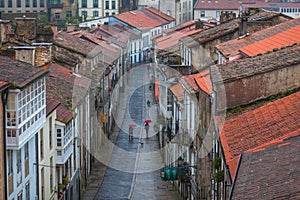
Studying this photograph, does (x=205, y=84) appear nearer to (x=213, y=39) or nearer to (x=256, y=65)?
(x=256, y=65)

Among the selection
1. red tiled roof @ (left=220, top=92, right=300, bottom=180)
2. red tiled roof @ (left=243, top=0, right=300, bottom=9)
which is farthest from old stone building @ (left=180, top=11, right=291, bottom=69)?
red tiled roof @ (left=243, top=0, right=300, bottom=9)

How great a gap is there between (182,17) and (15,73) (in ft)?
403

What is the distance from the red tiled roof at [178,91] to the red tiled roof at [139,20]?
7018 centimetres

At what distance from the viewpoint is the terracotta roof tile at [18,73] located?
28.7 metres

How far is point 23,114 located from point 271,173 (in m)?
13.9

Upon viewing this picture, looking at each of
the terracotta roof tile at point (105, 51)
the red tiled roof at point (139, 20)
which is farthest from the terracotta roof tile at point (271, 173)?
the red tiled roof at point (139, 20)

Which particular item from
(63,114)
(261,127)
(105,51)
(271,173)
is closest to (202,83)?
(63,114)

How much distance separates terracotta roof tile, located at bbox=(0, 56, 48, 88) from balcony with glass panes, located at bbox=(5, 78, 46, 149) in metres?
0.32

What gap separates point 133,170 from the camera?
5344 centimetres

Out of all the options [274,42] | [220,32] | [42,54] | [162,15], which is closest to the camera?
[274,42]

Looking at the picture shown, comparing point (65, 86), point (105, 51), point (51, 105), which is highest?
point (51, 105)

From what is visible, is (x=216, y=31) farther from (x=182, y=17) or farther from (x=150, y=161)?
(x=182, y=17)

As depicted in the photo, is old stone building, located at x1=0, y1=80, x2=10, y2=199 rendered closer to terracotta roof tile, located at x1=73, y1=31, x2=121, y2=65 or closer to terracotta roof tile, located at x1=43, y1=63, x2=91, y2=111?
terracotta roof tile, located at x1=43, y1=63, x2=91, y2=111

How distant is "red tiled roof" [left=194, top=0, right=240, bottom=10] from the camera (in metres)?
145
